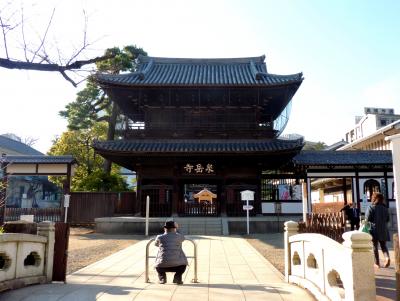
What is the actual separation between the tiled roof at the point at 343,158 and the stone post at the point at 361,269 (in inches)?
780

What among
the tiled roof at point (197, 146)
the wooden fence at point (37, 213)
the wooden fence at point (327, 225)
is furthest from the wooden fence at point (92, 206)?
the wooden fence at point (327, 225)

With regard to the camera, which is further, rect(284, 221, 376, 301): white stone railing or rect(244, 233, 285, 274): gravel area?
rect(244, 233, 285, 274): gravel area

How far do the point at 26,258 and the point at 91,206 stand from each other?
1696cm

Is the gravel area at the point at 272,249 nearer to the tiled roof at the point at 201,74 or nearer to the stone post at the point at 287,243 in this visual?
the stone post at the point at 287,243

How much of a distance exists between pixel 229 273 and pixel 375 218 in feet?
13.1

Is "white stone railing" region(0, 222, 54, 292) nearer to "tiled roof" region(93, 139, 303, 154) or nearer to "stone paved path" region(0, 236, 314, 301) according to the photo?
"stone paved path" region(0, 236, 314, 301)

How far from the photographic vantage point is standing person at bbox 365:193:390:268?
9.59 meters

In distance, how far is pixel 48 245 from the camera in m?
8.09

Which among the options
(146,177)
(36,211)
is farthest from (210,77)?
(36,211)

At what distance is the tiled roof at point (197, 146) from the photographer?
21.6 metres

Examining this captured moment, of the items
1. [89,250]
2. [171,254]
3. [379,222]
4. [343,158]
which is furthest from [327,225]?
[343,158]

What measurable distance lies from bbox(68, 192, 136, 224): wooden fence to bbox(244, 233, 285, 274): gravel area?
10.0 m

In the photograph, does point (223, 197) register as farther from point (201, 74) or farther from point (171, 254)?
point (171, 254)

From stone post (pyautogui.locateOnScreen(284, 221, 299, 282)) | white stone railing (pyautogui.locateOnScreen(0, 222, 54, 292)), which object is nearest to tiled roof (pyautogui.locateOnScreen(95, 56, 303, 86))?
white stone railing (pyautogui.locateOnScreen(0, 222, 54, 292))
